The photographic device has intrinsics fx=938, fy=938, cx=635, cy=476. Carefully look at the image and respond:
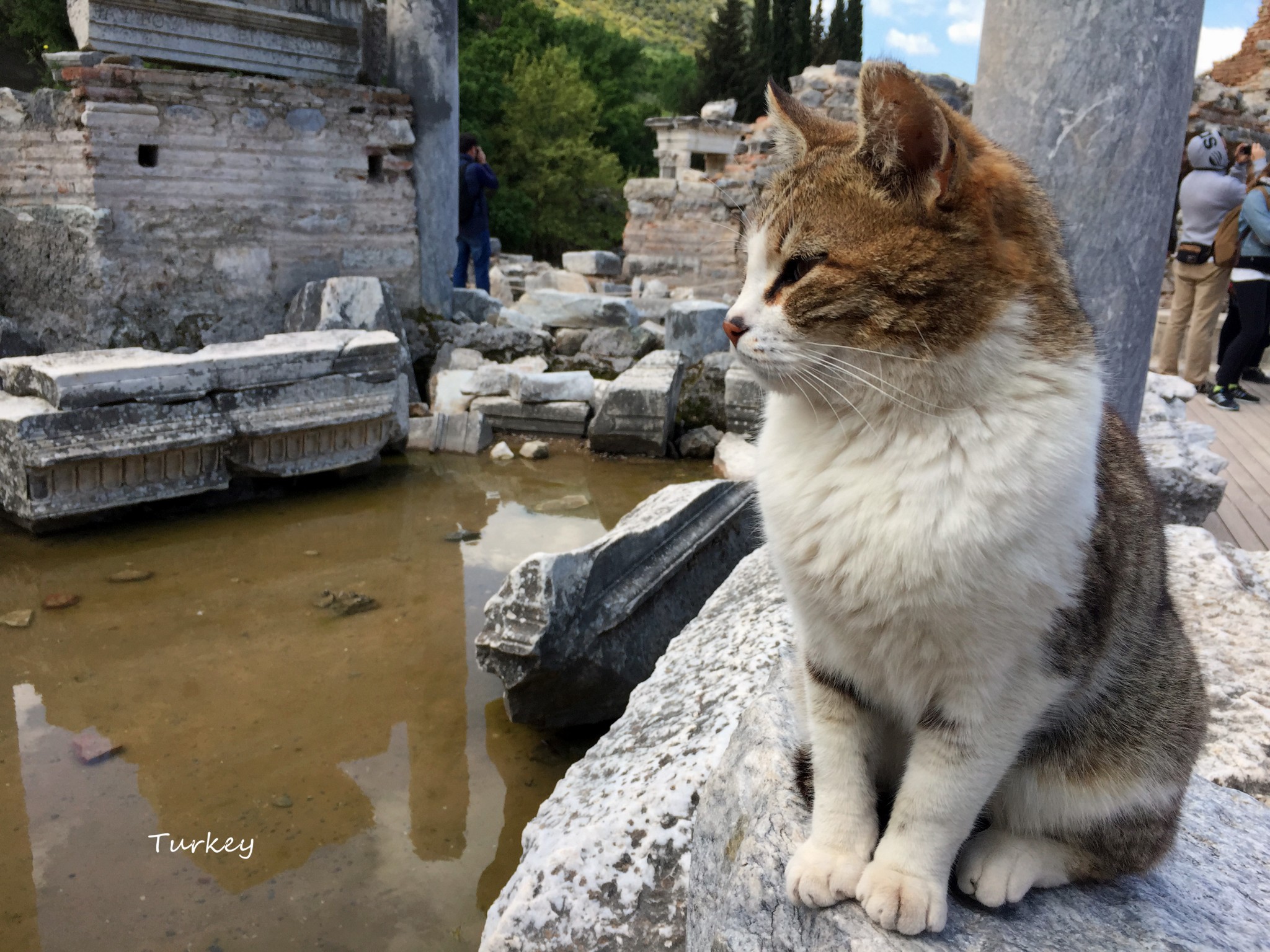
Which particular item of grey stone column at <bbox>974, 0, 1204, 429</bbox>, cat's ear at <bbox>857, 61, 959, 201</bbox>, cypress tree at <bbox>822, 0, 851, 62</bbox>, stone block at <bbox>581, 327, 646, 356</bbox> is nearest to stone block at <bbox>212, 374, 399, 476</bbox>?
stone block at <bbox>581, 327, 646, 356</bbox>

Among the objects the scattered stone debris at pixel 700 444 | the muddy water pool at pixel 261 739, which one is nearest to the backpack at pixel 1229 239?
the scattered stone debris at pixel 700 444

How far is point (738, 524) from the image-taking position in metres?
4.23

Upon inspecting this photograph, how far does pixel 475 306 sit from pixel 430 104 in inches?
73.8

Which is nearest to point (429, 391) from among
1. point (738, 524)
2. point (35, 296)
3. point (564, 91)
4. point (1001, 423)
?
point (35, 296)

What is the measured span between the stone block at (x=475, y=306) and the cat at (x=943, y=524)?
25.8ft

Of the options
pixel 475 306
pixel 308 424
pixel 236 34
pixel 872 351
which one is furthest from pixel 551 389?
pixel 872 351

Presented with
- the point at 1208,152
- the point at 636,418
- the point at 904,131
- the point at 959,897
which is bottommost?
the point at 636,418

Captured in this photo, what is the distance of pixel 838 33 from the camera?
25.2 metres

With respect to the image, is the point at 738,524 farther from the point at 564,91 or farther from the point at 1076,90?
the point at 564,91

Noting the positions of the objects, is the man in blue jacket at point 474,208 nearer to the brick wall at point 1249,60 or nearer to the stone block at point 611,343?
the stone block at point 611,343

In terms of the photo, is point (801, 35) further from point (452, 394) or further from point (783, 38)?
point (452, 394)

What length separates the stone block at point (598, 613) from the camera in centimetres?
333

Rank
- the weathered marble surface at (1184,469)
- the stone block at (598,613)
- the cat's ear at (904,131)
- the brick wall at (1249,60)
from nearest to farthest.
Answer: the cat's ear at (904,131), the stone block at (598,613), the weathered marble surface at (1184,469), the brick wall at (1249,60)

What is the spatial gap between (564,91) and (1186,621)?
63.1 feet
